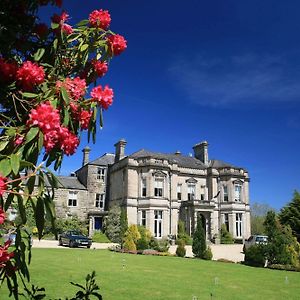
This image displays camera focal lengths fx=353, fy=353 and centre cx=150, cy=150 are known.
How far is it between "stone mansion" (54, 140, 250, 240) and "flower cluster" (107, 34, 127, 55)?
34.5 meters

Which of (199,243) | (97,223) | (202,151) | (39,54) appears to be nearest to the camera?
(39,54)

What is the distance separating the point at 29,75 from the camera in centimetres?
262

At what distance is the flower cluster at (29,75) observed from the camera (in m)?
2.62

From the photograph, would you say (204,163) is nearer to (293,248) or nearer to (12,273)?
(293,248)

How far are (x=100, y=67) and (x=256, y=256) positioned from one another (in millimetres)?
22627

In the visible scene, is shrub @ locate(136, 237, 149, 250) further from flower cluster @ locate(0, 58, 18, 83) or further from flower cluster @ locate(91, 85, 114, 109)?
flower cluster @ locate(0, 58, 18, 83)

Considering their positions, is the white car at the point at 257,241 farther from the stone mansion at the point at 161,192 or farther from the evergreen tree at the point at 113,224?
the evergreen tree at the point at 113,224

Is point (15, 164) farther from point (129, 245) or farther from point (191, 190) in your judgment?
point (191, 190)

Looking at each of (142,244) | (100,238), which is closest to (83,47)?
(142,244)

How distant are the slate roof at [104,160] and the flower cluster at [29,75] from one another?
40879 millimetres

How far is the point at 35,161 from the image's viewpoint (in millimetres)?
2250

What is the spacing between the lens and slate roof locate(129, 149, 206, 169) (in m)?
40.5

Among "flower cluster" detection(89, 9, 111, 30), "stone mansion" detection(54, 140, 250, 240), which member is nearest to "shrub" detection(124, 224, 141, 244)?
"stone mansion" detection(54, 140, 250, 240)

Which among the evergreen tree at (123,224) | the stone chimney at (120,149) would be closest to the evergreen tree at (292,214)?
the evergreen tree at (123,224)
